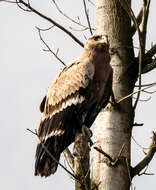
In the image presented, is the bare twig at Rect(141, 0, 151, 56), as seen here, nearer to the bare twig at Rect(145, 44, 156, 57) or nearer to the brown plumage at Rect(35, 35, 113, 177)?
the bare twig at Rect(145, 44, 156, 57)

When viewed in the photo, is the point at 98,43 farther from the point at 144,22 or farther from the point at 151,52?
the point at 144,22

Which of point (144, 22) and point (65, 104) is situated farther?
point (65, 104)

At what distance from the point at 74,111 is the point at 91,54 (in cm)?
81

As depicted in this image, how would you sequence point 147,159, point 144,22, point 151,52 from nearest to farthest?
1. point 147,159
2. point 144,22
3. point 151,52

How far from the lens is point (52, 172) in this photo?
18.5 ft

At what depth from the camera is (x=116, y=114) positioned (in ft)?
18.2

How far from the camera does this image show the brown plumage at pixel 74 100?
5770mm

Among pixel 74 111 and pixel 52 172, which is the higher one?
pixel 74 111

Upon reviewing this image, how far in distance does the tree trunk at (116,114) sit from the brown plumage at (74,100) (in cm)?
14

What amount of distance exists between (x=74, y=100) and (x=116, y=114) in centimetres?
64

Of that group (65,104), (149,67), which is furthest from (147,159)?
(65,104)

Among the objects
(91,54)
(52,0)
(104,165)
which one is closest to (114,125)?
(104,165)

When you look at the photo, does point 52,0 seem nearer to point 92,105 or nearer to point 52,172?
point 92,105

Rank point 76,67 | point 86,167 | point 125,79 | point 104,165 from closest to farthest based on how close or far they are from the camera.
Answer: point 86,167
point 104,165
point 125,79
point 76,67
